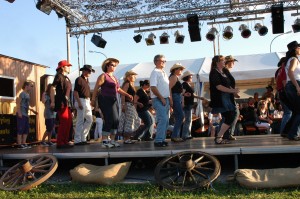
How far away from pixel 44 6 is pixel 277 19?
729 centimetres

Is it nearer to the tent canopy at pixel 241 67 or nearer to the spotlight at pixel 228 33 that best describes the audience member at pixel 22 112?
the tent canopy at pixel 241 67

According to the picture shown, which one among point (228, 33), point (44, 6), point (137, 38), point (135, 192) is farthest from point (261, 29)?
point (135, 192)

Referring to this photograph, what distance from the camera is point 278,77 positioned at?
23.0ft

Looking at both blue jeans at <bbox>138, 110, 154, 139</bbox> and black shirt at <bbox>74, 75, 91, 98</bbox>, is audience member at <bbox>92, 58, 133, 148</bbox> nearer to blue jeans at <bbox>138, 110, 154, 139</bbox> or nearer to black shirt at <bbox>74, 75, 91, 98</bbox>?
black shirt at <bbox>74, 75, 91, 98</bbox>

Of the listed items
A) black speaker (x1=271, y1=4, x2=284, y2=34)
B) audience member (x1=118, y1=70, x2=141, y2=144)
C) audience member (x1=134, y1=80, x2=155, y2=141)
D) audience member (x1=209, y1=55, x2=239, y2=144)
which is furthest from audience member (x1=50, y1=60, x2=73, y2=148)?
black speaker (x1=271, y1=4, x2=284, y2=34)

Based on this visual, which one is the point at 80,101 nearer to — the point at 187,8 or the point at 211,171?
the point at 211,171

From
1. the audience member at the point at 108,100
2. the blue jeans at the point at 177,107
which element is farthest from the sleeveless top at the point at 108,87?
the blue jeans at the point at 177,107

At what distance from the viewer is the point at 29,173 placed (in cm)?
579

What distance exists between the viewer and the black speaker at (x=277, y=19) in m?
11.8

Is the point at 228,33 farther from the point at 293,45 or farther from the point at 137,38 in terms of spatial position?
the point at 293,45

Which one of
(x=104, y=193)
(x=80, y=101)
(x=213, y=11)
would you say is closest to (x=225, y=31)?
(x=213, y=11)

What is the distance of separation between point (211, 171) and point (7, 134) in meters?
6.41

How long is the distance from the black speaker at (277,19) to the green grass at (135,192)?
822cm

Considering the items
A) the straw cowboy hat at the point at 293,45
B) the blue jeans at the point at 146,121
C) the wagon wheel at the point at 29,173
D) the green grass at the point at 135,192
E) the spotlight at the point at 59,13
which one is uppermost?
the spotlight at the point at 59,13
